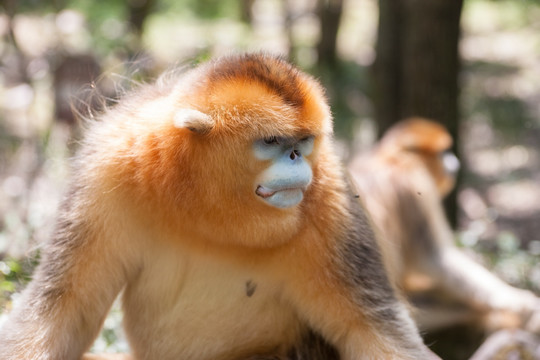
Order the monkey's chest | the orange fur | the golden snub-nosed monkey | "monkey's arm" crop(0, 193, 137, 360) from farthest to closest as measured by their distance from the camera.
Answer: the golden snub-nosed monkey, the monkey's chest, "monkey's arm" crop(0, 193, 137, 360), the orange fur

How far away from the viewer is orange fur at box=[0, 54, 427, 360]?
2969 mm

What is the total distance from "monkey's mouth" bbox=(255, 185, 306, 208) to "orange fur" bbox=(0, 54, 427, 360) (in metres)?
0.07

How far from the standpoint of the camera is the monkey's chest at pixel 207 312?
3336mm

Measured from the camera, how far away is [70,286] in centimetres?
321

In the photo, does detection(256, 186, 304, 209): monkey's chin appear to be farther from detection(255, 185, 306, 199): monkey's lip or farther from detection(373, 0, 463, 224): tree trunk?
detection(373, 0, 463, 224): tree trunk

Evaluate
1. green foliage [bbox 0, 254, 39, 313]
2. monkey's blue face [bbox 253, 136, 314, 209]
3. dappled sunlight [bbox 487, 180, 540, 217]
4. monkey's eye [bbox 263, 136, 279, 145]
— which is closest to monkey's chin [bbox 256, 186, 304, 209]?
monkey's blue face [bbox 253, 136, 314, 209]

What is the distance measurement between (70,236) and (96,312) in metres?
0.40

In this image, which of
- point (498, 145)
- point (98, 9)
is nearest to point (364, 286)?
point (498, 145)

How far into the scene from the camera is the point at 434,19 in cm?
796

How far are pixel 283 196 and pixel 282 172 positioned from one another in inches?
3.7

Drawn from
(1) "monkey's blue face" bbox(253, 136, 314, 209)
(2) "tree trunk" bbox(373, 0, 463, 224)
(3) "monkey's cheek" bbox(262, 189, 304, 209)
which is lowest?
(2) "tree trunk" bbox(373, 0, 463, 224)

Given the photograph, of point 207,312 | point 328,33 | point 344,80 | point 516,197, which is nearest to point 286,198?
point 207,312

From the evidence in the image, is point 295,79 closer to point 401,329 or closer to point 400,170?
point 401,329

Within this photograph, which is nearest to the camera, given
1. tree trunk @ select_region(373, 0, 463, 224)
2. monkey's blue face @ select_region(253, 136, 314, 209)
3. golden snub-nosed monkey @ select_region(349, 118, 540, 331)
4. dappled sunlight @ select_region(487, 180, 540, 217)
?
monkey's blue face @ select_region(253, 136, 314, 209)
